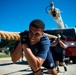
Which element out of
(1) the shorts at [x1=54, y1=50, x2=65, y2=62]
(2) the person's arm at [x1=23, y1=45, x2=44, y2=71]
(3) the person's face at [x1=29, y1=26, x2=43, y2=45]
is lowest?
(1) the shorts at [x1=54, y1=50, x2=65, y2=62]

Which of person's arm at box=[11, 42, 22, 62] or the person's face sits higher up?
the person's face

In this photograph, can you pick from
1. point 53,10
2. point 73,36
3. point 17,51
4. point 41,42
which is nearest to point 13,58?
point 17,51

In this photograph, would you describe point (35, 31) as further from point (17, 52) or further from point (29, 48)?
point (17, 52)

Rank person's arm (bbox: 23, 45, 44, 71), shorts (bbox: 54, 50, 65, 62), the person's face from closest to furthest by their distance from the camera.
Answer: person's arm (bbox: 23, 45, 44, 71), the person's face, shorts (bbox: 54, 50, 65, 62)

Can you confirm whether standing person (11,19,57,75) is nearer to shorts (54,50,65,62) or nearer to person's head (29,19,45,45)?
person's head (29,19,45,45)

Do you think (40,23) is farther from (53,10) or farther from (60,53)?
(53,10)

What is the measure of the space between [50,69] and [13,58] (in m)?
1.71

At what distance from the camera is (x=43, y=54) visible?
370cm

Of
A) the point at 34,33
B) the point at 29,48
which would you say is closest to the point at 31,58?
the point at 29,48

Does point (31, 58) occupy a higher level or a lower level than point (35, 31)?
lower

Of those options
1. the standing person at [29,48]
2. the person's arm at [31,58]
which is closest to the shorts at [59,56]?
the standing person at [29,48]

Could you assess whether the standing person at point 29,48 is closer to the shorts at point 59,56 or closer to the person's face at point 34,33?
the person's face at point 34,33

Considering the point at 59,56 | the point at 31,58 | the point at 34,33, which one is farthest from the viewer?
the point at 59,56

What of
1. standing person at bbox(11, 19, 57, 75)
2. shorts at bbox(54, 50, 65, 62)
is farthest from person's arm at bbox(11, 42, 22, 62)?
shorts at bbox(54, 50, 65, 62)
